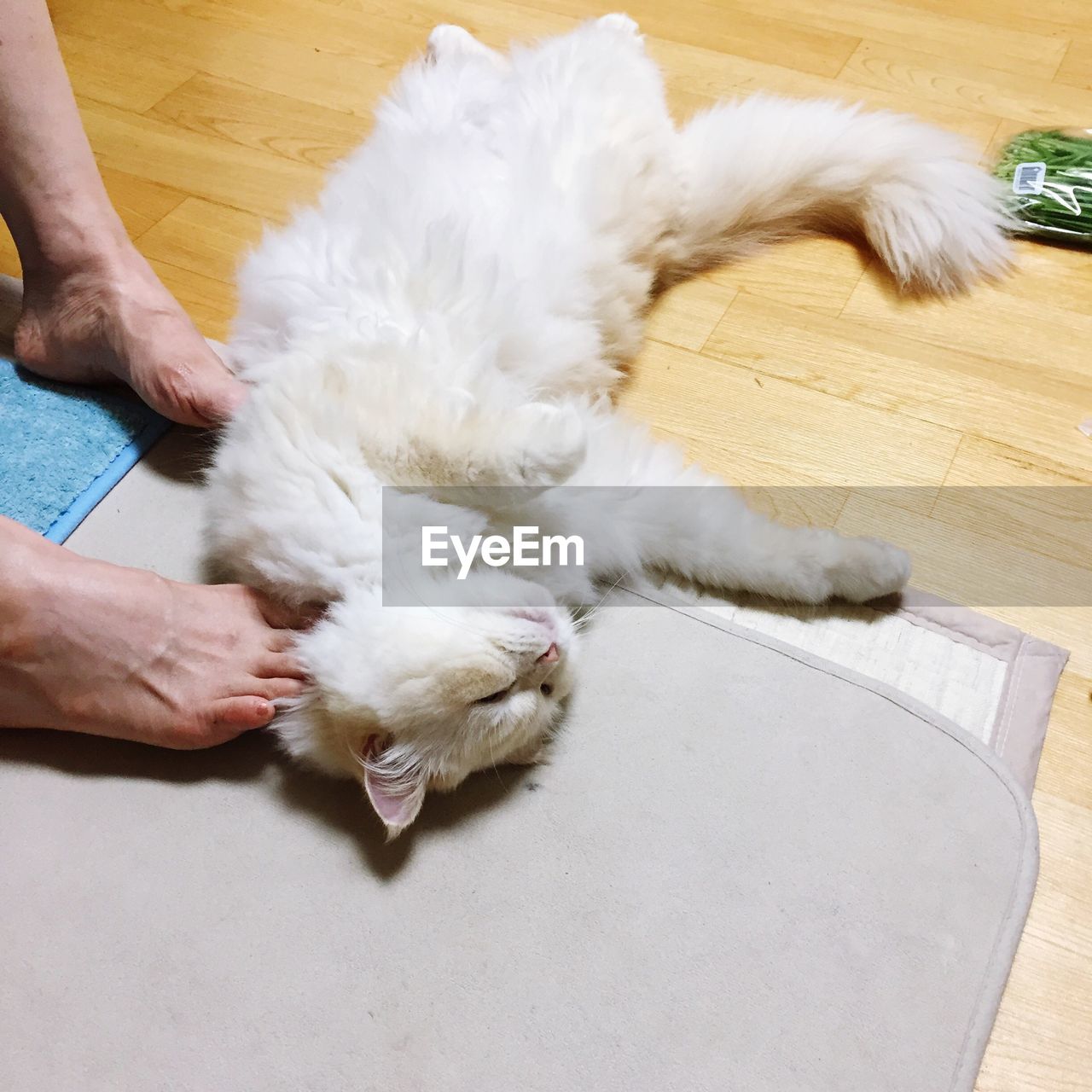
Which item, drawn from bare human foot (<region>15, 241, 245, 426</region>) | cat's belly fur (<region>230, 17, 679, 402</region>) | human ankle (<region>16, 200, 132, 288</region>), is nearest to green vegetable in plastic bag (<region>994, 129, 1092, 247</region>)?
cat's belly fur (<region>230, 17, 679, 402</region>)

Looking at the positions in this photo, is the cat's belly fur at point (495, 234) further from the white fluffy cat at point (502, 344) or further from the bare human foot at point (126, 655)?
the bare human foot at point (126, 655)

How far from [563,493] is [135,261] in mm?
817

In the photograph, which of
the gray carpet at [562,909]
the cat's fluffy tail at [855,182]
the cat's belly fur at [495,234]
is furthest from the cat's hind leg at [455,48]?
the gray carpet at [562,909]

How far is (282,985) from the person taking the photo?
977 millimetres

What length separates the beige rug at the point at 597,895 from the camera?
937 millimetres

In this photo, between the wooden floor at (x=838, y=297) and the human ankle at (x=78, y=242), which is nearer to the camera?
the wooden floor at (x=838, y=297)

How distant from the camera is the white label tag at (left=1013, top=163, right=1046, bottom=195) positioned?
5.15 ft

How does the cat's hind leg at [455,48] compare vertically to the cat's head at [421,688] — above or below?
above

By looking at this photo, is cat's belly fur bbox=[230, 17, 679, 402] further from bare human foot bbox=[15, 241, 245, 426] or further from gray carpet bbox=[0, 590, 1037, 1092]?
gray carpet bbox=[0, 590, 1037, 1092]

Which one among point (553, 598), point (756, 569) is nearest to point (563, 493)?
point (553, 598)

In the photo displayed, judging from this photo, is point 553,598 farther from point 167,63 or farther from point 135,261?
point 167,63

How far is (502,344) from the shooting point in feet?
3.95

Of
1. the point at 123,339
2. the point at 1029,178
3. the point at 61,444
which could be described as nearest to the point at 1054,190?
the point at 1029,178

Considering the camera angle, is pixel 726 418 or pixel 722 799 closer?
pixel 722 799
